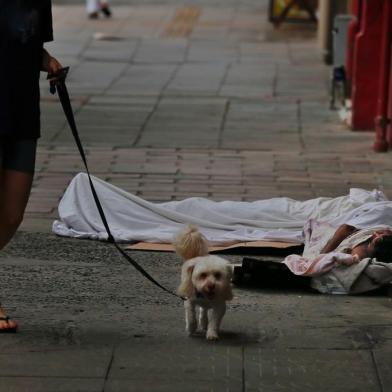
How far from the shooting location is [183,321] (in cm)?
627

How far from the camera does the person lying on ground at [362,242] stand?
7051mm

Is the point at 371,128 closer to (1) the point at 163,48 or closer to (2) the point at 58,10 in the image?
(1) the point at 163,48

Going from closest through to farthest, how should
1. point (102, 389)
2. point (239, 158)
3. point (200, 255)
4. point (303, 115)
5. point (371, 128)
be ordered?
point (102, 389)
point (200, 255)
point (239, 158)
point (371, 128)
point (303, 115)

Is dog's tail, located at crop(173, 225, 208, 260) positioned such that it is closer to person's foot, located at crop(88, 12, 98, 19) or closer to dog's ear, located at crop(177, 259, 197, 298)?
dog's ear, located at crop(177, 259, 197, 298)

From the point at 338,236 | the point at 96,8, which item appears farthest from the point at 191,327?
the point at 96,8

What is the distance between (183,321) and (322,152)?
5.61 metres

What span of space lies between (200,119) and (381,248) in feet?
21.7

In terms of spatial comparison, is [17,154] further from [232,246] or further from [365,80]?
[365,80]

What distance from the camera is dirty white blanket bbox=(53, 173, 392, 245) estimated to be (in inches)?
324

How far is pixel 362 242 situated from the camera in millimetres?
7219

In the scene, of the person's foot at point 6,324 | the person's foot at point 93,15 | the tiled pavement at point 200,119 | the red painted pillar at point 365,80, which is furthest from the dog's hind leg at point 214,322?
the person's foot at point 93,15

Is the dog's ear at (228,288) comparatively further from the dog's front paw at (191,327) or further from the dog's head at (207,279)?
the dog's front paw at (191,327)

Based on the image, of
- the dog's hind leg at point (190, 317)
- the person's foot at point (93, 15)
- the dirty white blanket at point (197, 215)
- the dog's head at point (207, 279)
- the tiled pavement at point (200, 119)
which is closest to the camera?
the dog's head at point (207, 279)

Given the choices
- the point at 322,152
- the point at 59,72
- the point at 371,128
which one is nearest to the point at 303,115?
the point at 371,128
